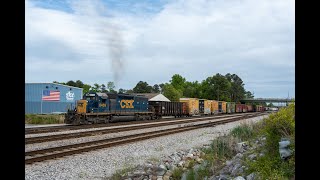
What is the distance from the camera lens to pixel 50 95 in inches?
1692

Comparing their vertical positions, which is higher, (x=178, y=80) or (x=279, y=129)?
(x=178, y=80)

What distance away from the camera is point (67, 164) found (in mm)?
9336

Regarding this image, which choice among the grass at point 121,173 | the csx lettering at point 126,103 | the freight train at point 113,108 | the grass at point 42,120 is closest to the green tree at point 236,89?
the freight train at point 113,108

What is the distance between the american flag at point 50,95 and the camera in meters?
42.4

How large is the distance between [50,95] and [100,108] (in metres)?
18.3

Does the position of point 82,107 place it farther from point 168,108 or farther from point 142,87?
point 142,87

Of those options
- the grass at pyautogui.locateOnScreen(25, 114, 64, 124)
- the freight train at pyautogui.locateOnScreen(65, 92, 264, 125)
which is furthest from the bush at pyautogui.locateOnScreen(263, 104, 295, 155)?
the grass at pyautogui.locateOnScreen(25, 114, 64, 124)

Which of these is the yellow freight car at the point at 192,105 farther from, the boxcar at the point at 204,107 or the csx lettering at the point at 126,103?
the csx lettering at the point at 126,103

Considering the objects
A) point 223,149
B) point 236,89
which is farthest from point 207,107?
point 223,149

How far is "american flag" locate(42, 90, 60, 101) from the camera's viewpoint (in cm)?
4241

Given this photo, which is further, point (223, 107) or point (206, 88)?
point (206, 88)
